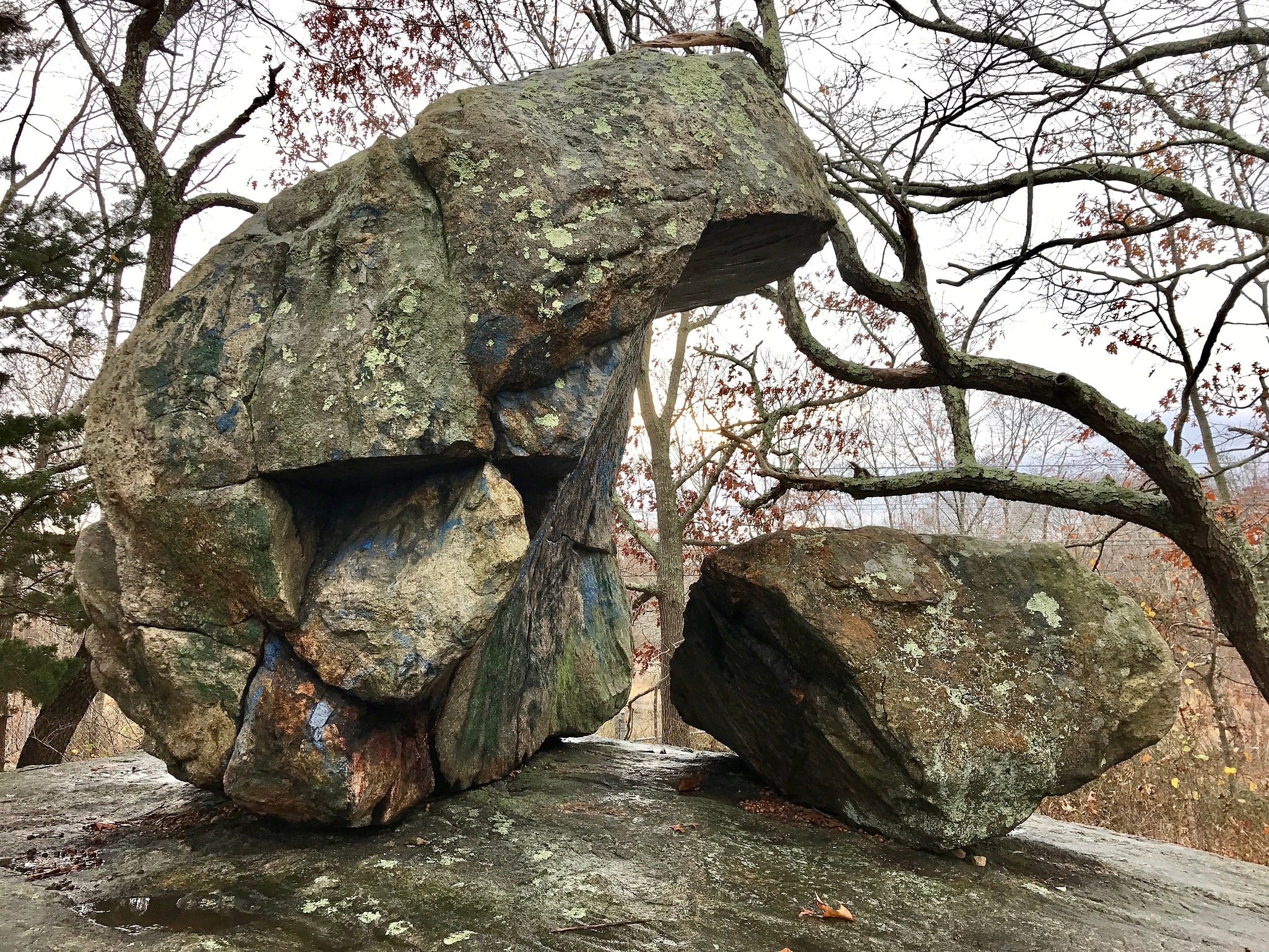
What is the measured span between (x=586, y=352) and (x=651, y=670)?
3233 cm

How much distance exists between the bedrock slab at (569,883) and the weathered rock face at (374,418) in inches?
14.6

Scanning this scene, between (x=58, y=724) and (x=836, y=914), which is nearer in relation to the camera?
(x=836, y=914)

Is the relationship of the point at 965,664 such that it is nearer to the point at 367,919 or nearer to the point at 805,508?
the point at 367,919

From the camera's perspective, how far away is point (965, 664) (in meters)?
4.35

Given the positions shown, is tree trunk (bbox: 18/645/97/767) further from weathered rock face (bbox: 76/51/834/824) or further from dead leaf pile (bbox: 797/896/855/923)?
dead leaf pile (bbox: 797/896/855/923)

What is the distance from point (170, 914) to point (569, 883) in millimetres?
1574

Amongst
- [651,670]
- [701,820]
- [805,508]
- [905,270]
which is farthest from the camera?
[651,670]

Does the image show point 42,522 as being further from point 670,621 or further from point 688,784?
point 670,621

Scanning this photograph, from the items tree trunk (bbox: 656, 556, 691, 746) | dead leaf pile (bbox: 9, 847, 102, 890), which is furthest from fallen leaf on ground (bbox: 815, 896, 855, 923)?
tree trunk (bbox: 656, 556, 691, 746)

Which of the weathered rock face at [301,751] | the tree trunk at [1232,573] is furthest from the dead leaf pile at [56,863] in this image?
the tree trunk at [1232,573]

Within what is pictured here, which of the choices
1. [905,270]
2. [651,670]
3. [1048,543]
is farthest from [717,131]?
[651,670]

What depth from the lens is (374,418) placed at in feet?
12.1

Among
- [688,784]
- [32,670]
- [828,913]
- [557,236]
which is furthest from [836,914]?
[32,670]

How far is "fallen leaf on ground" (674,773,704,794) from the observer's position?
201 inches
